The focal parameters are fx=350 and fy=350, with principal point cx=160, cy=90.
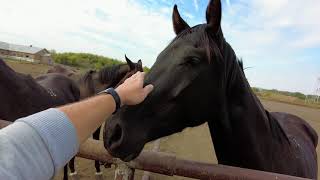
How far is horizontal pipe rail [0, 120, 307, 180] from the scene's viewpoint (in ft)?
6.35

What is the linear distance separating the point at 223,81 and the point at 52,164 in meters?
A: 1.43

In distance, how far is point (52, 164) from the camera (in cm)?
96

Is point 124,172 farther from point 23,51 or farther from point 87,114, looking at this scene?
point 23,51

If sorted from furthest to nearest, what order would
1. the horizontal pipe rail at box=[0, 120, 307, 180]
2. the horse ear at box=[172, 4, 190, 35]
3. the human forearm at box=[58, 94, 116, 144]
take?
the horse ear at box=[172, 4, 190, 35] → the horizontal pipe rail at box=[0, 120, 307, 180] → the human forearm at box=[58, 94, 116, 144]

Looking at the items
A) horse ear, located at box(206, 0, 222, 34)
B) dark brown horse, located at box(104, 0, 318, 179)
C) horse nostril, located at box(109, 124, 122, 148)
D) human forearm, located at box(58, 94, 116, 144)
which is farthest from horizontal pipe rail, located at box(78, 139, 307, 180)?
human forearm, located at box(58, 94, 116, 144)

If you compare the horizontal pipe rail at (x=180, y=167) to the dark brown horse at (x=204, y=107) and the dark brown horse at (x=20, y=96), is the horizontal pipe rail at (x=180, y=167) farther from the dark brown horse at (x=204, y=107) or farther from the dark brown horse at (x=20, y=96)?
the dark brown horse at (x=20, y=96)

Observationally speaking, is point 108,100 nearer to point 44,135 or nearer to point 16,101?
point 44,135

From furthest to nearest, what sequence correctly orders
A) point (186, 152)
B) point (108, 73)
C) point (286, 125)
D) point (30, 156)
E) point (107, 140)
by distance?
point (186, 152), point (108, 73), point (286, 125), point (107, 140), point (30, 156)

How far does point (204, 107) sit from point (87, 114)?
115cm

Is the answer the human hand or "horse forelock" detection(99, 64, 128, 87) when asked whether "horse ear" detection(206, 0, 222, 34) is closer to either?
the human hand

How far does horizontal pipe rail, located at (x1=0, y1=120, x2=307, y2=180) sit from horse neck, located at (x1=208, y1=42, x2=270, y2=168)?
0.25 m

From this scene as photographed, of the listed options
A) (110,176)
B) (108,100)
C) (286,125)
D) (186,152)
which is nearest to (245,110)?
(108,100)

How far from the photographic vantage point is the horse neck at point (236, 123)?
2221 millimetres

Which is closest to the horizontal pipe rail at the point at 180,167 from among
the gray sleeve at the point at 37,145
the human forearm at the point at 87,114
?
the human forearm at the point at 87,114
